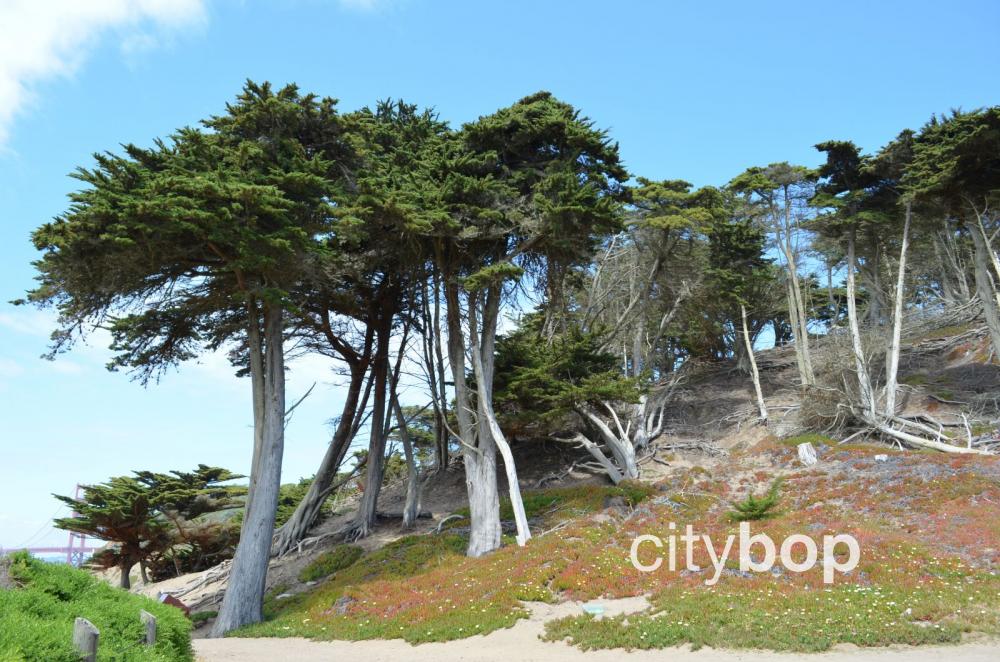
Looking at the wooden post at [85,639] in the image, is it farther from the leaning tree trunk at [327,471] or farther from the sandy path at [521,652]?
the leaning tree trunk at [327,471]

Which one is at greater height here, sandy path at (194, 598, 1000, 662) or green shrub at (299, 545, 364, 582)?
sandy path at (194, 598, 1000, 662)

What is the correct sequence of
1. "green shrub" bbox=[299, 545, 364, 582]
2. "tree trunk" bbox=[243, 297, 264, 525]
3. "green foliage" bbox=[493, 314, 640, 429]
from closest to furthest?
"tree trunk" bbox=[243, 297, 264, 525] < "green shrub" bbox=[299, 545, 364, 582] < "green foliage" bbox=[493, 314, 640, 429]

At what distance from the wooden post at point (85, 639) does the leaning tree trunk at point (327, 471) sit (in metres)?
17.8

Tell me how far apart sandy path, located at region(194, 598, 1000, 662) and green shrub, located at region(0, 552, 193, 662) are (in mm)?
3293

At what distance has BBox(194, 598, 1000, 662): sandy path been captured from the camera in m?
8.19

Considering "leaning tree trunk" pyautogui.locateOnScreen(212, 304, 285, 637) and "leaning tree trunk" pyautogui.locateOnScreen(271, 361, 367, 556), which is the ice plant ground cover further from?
"leaning tree trunk" pyautogui.locateOnScreen(271, 361, 367, 556)

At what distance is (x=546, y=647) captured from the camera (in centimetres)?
995

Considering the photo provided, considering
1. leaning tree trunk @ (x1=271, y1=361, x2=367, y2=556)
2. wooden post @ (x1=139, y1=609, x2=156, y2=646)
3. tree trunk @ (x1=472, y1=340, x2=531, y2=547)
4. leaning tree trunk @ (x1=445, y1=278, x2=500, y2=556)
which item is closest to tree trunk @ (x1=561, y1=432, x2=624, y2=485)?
tree trunk @ (x1=472, y1=340, x2=531, y2=547)

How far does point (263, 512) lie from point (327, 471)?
23.9ft

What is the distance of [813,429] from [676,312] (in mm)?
7463

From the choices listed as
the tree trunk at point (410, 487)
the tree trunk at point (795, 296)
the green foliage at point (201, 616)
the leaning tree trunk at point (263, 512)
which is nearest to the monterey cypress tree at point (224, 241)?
the leaning tree trunk at point (263, 512)

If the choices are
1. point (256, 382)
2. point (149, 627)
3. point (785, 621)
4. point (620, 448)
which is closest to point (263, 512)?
point (256, 382)

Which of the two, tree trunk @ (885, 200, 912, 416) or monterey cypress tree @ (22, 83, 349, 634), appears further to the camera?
tree trunk @ (885, 200, 912, 416)

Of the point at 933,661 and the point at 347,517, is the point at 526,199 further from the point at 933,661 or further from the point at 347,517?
the point at 347,517
